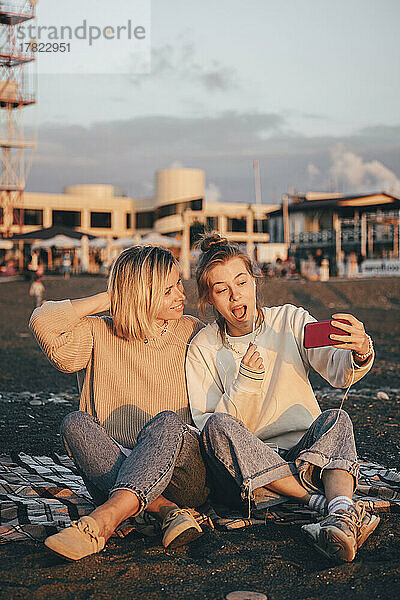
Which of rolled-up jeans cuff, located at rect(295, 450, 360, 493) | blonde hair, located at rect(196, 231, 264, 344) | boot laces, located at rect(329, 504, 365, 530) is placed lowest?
boot laces, located at rect(329, 504, 365, 530)

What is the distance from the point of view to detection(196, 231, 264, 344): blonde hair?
9.84 ft

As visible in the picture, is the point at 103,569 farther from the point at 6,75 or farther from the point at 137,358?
the point at 6,75

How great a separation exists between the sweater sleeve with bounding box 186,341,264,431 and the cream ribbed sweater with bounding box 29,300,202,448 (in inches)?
2.6

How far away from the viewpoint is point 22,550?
98.5 inches

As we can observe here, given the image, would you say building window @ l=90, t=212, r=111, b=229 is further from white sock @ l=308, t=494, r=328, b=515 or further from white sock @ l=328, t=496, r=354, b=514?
white sock @ l=328, t=496, r=354, b=514

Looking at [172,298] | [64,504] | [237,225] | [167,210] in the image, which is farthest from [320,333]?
[167,210]

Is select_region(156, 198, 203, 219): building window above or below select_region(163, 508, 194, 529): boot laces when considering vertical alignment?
above

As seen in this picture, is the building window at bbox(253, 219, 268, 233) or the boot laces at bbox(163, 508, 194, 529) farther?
the building window at bbox(253, 219, 268, 233)

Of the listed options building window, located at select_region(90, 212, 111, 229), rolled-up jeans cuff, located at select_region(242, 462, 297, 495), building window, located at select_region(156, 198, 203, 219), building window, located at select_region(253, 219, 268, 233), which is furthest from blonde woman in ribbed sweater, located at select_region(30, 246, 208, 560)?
building window, located at select_region(90, 212, 111, 229)

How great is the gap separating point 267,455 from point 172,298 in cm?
76

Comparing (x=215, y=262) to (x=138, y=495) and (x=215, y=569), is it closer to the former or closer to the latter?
(x=138, y=495)

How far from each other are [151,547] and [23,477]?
1102 millimetres

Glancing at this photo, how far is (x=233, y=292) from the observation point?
9.70 ft

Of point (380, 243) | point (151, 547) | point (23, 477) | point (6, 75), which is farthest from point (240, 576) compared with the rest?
point (6, 75)
